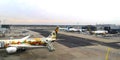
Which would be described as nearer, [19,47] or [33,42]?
[19,47]

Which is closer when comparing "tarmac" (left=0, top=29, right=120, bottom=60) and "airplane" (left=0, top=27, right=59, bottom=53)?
"tarmac" (left=0, top=29, right=120, bottom=60)

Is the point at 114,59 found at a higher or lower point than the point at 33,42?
lower

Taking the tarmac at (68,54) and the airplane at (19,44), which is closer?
the tarmac at (68,54)

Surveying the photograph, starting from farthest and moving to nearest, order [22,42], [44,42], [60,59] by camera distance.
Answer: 1. [44,42]
2. [22,42]
3. [60,59]

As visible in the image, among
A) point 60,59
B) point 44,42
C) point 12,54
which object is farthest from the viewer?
point 44,42

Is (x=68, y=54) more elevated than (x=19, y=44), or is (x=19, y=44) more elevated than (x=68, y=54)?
(x=19, y=44)

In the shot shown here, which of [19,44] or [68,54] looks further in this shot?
[19,44]

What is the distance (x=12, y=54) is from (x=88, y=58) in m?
18.1

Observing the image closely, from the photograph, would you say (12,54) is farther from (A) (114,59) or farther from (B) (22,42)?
(A) (114,59)

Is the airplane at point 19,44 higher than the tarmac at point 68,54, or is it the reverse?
the airplane at point 19,44

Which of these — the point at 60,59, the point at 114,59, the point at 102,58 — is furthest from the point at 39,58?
the point at 114,59

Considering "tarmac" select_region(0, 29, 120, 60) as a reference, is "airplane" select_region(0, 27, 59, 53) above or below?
above

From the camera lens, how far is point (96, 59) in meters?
33.1

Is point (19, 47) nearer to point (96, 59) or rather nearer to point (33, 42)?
point (33, 42)
